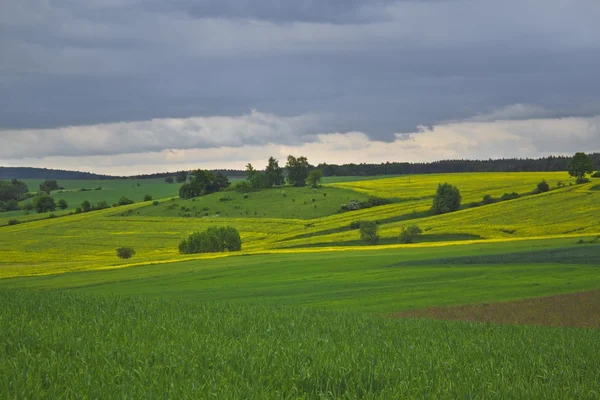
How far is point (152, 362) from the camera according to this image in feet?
29.9

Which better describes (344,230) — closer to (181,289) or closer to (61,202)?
(181,289)

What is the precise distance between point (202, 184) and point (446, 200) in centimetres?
7699

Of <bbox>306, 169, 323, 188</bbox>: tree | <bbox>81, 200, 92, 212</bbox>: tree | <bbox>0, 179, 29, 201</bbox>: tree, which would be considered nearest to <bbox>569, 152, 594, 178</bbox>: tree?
<bbox>306, 169, 323, 188</bbox>: tree

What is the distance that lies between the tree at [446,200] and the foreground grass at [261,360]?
95391 millimetres

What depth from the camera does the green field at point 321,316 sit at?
27.0ft

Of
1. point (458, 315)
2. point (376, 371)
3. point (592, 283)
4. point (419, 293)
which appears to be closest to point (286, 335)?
point (376, 371)

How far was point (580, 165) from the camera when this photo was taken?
131 m

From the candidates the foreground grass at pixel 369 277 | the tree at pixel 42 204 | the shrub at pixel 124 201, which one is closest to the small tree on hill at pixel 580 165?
the foreground grass at pixel 369 277

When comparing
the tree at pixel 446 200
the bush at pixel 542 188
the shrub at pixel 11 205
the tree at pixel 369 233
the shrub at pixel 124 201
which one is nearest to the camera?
the tree at pixel 369 233

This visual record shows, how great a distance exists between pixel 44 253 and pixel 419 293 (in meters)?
76.4

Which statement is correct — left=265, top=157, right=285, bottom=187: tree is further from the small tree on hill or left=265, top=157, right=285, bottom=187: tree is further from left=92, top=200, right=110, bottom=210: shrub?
the small tree on hill

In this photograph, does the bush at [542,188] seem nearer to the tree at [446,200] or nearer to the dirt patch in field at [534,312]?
the tree at [446,200]

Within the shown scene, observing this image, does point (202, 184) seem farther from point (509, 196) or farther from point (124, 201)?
point (509, 196)

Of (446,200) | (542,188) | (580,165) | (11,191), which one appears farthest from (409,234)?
(11,191)
